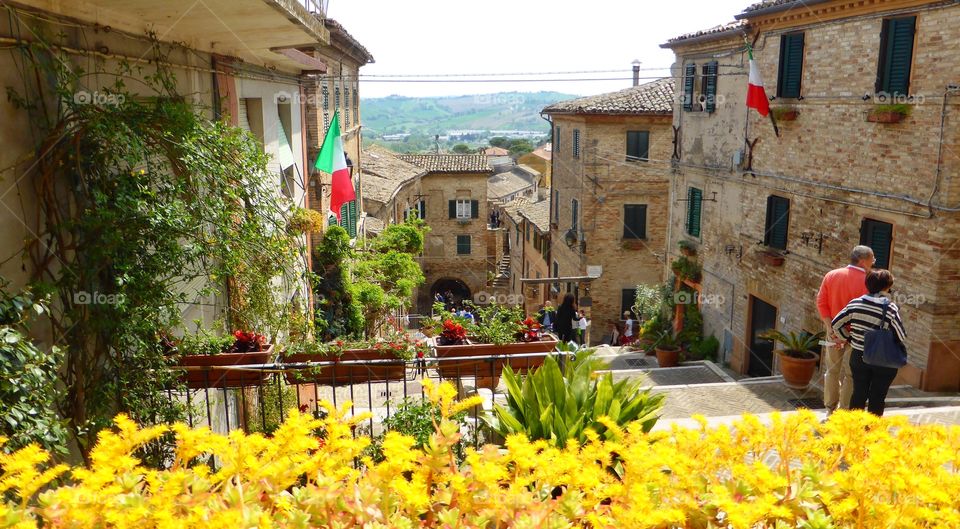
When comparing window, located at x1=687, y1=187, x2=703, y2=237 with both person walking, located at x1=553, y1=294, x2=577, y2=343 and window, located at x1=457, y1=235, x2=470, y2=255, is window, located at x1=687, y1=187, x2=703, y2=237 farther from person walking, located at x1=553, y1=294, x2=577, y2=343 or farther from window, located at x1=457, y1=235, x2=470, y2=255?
window, located at x1=457, y1=235, x2=470, y2=255

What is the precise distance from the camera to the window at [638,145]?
25.4 metres

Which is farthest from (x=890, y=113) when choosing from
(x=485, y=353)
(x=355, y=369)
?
(x=355, y=369)

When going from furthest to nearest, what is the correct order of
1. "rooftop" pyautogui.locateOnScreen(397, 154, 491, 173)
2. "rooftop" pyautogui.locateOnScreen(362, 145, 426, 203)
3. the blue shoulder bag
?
"rooftop" pyautogui.locateOnScreen(397, 154, 491, 173) < "rooftop" pyautogui.locateOnScreen(362, 145, 426, 203) < the blue shoulder bag

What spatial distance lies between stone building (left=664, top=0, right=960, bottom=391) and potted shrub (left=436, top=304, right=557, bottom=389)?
20.9ft

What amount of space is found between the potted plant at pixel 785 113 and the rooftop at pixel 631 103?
34.5 feet

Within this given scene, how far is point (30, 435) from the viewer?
3.84m

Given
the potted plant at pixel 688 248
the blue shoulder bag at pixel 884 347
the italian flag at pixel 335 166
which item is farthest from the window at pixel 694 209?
the blue shoulder bag at pixel 884 347

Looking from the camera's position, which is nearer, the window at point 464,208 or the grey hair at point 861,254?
the grey hair at point 861,254

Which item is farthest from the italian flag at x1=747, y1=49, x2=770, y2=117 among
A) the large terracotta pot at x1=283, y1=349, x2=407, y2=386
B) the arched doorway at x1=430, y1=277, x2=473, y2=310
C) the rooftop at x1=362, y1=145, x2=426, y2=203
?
the arched doorway at x1=430, y1=277, x2=473, y2=310

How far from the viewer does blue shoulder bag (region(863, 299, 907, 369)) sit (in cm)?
637

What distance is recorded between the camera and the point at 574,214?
2762cm

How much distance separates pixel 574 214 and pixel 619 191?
2.45m

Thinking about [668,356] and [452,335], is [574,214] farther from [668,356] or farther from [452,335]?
[452,335]

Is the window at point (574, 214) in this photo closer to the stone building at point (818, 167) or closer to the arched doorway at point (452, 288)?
the stone building at point (818, 167)
